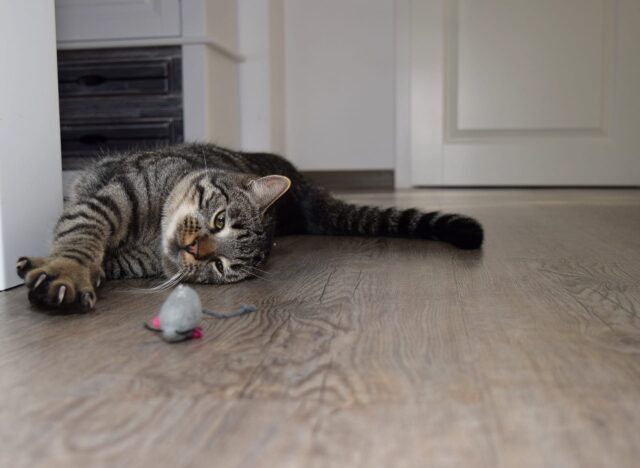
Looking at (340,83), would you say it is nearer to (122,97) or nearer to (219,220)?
(122,97)

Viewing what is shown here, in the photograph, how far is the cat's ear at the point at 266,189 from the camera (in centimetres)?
169

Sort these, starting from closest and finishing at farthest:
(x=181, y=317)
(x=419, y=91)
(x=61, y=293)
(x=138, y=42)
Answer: (x=181, y=317), (x=61, y=293), (x=138, y=42), (x=419, y=91)

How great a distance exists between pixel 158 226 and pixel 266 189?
10.5 inches

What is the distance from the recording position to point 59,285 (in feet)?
3.99

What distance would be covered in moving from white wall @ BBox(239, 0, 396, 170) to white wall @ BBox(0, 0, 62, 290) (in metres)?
2.92

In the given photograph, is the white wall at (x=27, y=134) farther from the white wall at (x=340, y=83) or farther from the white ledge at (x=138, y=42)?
the white wall at (x=340, y=83)

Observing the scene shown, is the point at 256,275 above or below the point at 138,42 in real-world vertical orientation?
below

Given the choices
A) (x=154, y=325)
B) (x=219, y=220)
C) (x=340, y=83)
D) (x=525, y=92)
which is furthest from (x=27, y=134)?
(x=525, y=92)

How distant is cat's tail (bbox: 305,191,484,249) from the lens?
209 centimetres

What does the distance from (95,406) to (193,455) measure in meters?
0.18

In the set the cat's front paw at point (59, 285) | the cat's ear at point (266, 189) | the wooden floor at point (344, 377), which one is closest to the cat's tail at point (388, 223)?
the wooden floor at point (344, 377)

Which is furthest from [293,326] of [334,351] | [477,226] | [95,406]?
[477,226]

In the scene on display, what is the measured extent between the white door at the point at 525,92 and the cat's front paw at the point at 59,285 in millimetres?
3697

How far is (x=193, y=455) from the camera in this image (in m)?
0.64
